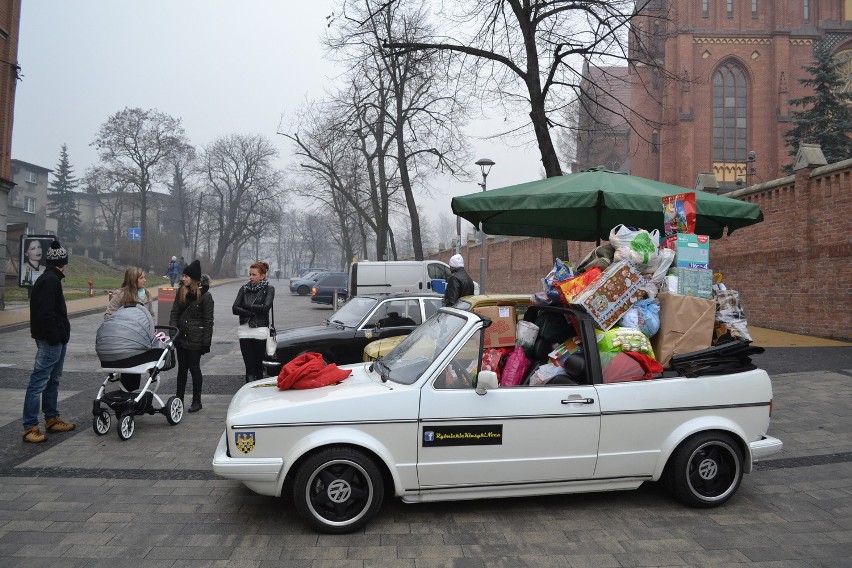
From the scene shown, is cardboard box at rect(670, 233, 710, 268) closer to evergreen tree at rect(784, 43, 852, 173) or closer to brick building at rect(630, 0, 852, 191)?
evergreen tree at rect(784, 43, 852, 173)

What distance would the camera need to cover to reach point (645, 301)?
4.96 meters

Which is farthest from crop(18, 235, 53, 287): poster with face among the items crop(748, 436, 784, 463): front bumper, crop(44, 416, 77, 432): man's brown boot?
crop(748, 436, 784, 463): front bumper

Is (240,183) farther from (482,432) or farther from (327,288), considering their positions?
(482,432)

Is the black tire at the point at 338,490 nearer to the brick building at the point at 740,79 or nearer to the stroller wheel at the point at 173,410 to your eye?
the stroller wheel at the point at 173,410

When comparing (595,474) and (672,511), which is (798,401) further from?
(595,474)

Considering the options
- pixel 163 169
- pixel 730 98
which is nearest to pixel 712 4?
pixel 730 98

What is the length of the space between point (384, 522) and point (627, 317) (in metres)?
2.43

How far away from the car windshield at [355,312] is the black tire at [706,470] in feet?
18.1

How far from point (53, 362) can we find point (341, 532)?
3.84 m


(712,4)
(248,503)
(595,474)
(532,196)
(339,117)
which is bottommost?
(248,503)

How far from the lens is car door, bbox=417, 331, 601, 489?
4.15 m

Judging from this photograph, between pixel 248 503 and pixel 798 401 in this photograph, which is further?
pixel 798 401

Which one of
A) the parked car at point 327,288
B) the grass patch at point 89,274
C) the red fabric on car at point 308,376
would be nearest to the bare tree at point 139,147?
the grass patch at point 89,274

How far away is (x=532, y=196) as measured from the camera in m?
6.68
